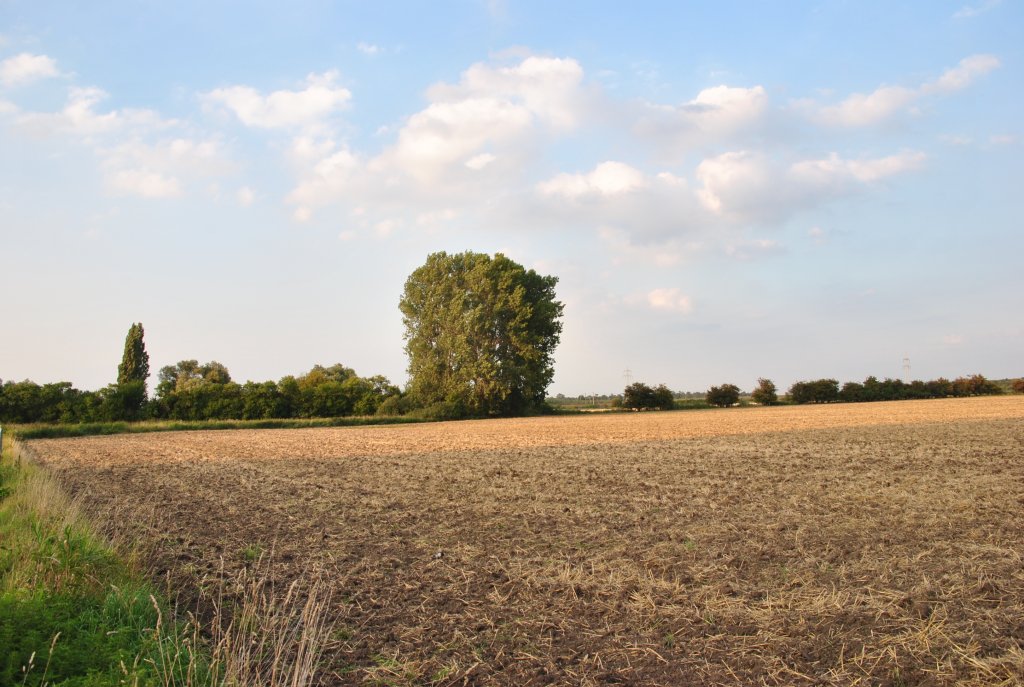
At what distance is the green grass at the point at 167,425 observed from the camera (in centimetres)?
Answer: 4300

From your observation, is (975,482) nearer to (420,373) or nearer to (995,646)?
(995,646)

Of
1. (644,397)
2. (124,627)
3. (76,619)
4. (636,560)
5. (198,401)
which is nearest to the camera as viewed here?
(124,627)

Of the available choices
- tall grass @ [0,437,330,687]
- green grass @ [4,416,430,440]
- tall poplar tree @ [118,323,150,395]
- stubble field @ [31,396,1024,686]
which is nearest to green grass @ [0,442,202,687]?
tall grass @ [0,437,330,687]

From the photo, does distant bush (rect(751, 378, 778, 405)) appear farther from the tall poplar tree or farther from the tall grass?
the tall grass

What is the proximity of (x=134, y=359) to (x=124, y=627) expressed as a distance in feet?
224

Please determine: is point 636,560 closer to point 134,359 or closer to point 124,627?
point 124,627

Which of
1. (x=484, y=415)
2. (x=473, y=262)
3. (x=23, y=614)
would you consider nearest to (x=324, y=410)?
(x=484, y=415)

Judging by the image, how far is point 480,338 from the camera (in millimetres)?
58688

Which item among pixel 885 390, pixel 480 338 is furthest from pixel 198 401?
pixel 885 390

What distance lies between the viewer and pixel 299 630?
20.6 feet

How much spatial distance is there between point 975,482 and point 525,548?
32.6 feet

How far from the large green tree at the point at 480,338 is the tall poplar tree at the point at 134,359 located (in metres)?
25.7

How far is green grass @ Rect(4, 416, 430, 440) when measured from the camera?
141 feet

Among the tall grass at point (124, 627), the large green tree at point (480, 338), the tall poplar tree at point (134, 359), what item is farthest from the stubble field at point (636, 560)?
the tall poplar tree at point (134, 359)
